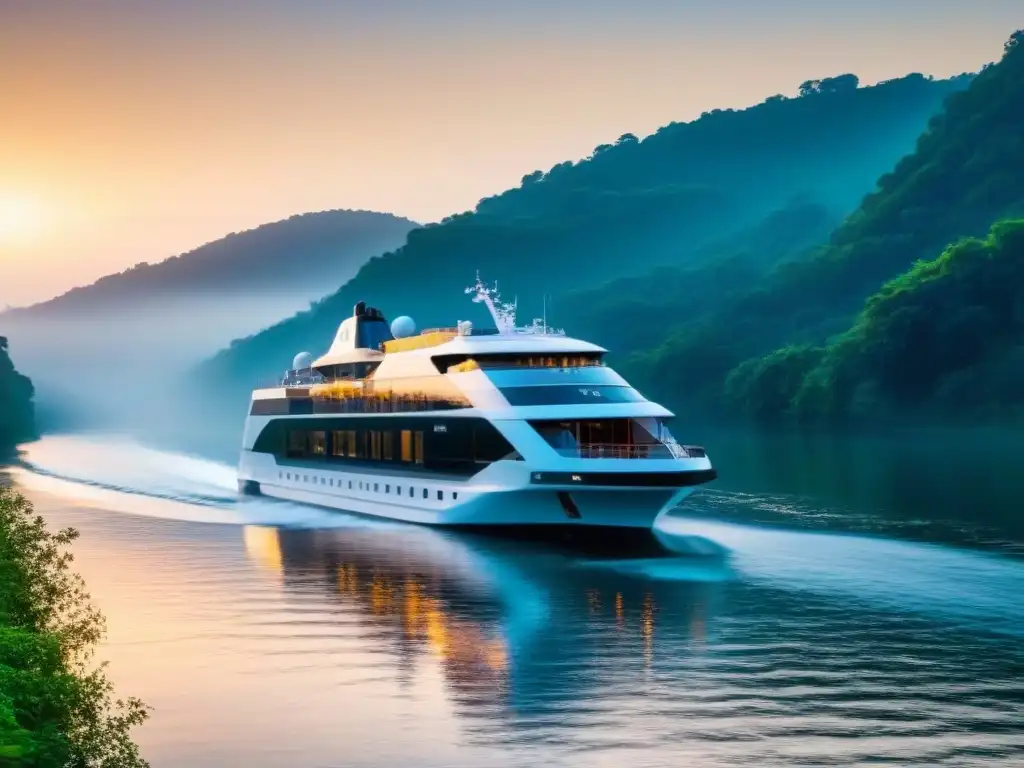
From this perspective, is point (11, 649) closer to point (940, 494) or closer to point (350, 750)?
point (350, 750)

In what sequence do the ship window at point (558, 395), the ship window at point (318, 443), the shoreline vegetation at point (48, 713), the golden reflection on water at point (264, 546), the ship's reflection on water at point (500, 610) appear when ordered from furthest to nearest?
the ship window at point (318, 443) → the ship window at point (558, 395) → the golden reflection on water at point (264, 546) → the ship's reflection on water at point (500, 610) → the shoreline vegetation at point (48, 713)

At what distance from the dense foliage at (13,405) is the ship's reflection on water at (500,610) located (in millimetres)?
105554

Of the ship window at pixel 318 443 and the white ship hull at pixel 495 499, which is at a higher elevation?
the ship window at pixel 318 443

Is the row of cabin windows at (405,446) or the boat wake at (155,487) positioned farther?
the boat wake at (155,487)

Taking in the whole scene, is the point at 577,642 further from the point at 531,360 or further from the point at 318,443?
the point at 318,443

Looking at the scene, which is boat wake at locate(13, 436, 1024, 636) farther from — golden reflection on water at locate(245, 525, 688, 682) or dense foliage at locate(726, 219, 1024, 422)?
dense foliage at locate(726, 219, 1024, 422)

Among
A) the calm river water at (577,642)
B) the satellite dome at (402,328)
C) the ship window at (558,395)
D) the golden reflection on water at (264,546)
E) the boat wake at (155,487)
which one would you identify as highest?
the satellite dome at (402,328)

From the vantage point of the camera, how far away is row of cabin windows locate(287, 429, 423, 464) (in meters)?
49.7

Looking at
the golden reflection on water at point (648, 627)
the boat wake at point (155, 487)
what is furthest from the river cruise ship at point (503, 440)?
the golden reflection on water at point (648, 627)

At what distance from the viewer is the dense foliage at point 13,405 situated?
148 meters

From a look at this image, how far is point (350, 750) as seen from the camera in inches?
857

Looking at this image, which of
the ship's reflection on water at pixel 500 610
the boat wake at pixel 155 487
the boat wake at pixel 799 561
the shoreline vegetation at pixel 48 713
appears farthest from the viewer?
the boat wake at pixel 155 487

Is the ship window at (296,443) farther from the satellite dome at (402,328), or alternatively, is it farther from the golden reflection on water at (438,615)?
the golden reflection on water at (438,615)

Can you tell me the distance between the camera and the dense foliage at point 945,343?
4722 inches
